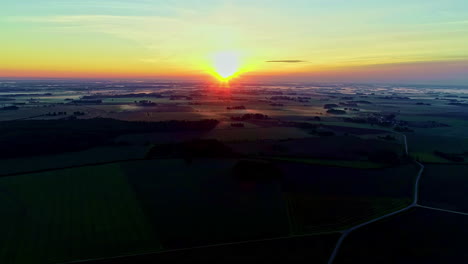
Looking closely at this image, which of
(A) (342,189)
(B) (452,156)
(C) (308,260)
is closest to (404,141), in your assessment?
(B) (452,156)

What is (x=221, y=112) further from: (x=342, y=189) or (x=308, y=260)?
(x=308, y=260)

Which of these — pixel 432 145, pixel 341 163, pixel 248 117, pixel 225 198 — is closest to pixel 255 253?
pixel 225 198

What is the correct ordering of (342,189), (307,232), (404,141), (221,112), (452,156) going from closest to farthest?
(307,232) < (342,189) < (452,156) < (404,141) < (221,112)

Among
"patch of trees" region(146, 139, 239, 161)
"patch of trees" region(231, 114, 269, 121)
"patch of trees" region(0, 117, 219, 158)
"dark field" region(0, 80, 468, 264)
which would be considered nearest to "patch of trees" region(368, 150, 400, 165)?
"dark field" region(0, 80, 468, 264)

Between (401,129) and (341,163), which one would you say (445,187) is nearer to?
(341,163)

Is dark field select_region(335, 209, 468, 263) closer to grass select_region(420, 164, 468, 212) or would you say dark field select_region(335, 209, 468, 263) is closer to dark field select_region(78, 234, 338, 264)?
dark field select_region(78, 234, 338, 264)

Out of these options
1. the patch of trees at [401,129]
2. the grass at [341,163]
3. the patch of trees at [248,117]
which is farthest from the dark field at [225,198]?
the patch of trees at [248,117]
